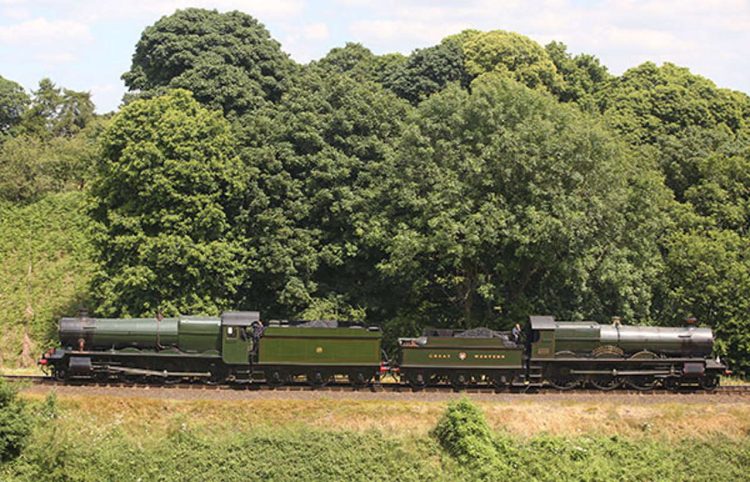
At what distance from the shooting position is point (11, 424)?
22.7 m

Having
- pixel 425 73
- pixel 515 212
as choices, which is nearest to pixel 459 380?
pixel 515 212

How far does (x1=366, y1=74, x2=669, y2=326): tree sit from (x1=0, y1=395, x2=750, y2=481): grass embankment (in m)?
7.85

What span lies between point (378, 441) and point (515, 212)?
12.4m

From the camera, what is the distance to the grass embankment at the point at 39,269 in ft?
135

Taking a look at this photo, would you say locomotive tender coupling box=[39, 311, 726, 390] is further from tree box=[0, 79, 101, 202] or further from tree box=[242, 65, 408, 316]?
tree box=[0, 79, 101, 202]

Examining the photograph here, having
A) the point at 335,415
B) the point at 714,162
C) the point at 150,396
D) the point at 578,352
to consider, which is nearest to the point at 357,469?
the point at 335,415

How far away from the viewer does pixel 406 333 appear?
121 feet

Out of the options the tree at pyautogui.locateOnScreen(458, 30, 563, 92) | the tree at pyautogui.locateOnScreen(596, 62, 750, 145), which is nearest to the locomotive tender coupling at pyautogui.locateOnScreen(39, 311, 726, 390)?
the tree at pyautogui.locateOnScreen(596, 62, 750, 145)

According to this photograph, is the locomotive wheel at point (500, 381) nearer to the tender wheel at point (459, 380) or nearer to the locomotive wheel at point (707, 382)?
the tender wheel at point (459, 380)

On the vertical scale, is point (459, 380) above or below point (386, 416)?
above

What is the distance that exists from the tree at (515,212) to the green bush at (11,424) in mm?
15344

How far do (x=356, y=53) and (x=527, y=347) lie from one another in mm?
44885

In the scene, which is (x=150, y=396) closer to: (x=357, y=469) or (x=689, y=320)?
(x=357, y=469)

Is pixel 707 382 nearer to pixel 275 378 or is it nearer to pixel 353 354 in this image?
pixel 353 354
